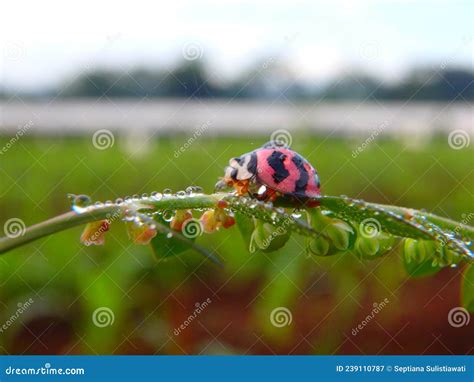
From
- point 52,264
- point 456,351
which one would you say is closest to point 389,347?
point 456,351

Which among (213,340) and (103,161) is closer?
(213,340)

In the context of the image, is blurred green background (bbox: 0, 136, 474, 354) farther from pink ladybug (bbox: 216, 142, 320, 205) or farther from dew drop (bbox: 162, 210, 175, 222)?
dew drop (bbox: 162, 210, 175, 222)

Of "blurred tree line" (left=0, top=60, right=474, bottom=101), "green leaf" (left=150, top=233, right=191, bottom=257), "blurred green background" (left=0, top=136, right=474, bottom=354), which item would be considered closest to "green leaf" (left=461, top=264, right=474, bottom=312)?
"green leaf" (left=150, top=233, right=191, bottom=257)

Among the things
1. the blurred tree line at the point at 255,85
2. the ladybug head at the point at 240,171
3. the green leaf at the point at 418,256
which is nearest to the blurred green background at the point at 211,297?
the blurred tree line at the point at 255,85

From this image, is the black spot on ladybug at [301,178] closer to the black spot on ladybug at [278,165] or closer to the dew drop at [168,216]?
the black spot on ladybug at [278,165]

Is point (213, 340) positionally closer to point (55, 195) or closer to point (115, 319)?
point (115, 319)

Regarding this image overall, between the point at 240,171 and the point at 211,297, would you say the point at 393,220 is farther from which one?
the point at 211,297

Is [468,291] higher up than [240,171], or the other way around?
[240,171]

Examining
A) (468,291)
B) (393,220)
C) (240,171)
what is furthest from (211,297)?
(393,220)
